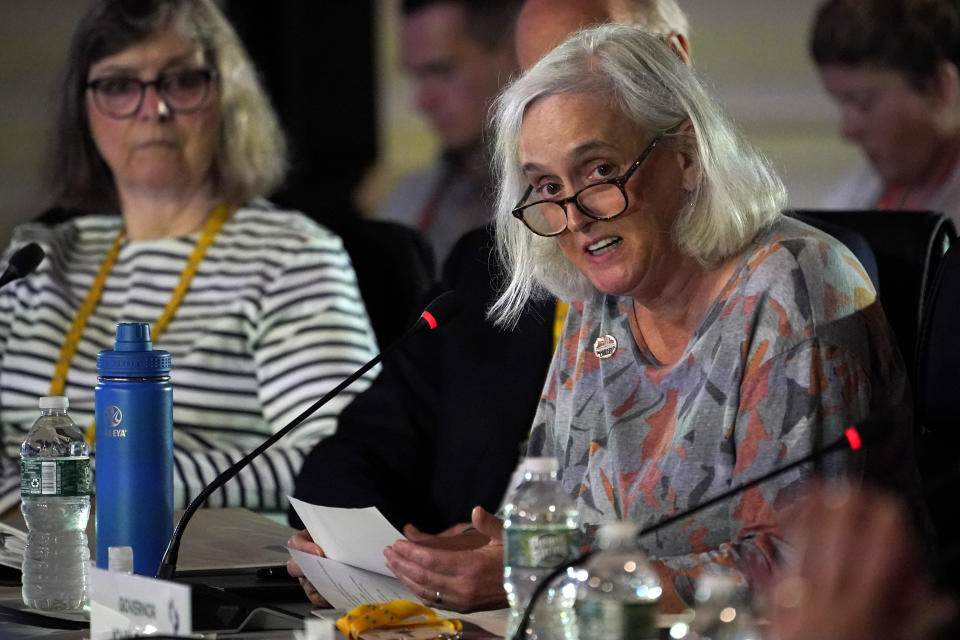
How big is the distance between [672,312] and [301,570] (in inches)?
23.6

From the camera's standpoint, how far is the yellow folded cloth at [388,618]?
1229mm

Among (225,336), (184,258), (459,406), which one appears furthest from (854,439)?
(184,258)

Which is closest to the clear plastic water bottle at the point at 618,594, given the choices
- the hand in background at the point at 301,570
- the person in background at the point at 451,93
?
the hand in background at the point at 301,570

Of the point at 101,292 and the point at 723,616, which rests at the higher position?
the point at 101,292

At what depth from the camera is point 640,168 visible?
1.67 metres

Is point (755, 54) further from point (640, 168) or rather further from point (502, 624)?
point (502, 624)

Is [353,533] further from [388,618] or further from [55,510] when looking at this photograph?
[55,510]

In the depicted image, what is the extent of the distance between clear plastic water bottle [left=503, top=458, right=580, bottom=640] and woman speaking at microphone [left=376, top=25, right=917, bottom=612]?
0.54 feet

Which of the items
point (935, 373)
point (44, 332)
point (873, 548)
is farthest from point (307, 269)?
point (873, 548)

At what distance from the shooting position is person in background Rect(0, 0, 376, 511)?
259cm

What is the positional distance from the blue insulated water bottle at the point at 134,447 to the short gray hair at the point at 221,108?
4.75 feet

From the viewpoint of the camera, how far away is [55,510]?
155 cm

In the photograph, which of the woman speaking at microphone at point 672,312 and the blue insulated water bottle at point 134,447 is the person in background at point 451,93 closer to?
the woman speaking at microphone at point 672,312

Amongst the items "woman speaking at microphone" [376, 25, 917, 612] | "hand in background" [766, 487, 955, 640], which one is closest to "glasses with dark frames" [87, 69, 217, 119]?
"woman speaking at microphone" [376, 25, 917, 612]
